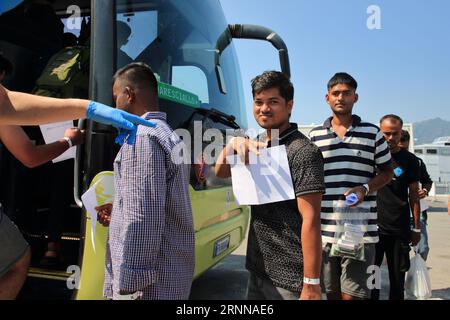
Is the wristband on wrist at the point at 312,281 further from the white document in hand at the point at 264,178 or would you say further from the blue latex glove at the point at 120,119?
the blue latex glove at the point at 120,119

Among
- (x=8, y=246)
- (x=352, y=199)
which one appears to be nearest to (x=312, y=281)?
(x=352, y=199)

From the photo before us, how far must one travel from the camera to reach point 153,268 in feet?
4.49

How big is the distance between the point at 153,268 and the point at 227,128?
1798mm

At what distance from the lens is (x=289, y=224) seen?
62.3 inches

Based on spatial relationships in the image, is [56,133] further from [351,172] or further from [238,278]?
[238,278]

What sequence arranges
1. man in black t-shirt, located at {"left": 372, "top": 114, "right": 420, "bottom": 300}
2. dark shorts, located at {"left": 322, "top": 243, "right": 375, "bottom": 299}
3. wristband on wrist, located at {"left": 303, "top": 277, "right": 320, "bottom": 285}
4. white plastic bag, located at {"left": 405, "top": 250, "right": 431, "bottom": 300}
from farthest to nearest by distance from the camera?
white plastic bag, located at {"left": 405, "top": 250, "right": 431, "bottom": 300} < man in black t-shirt, located at {"left": 372, "top": 114, "right": 420, "bottom": 300} < dark shorts, located at {"left": 322, "top": 243, "right": 375, "bottom": 299} < wristband on wrist, located at {"left": 303, "top": 277, "right": 320, "bottom": 285}

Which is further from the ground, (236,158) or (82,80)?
(82,80)

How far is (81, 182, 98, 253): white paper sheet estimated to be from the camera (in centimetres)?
175

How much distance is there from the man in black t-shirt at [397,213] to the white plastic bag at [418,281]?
350 millimetres

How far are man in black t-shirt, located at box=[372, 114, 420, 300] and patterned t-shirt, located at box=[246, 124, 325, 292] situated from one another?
1.82 meters

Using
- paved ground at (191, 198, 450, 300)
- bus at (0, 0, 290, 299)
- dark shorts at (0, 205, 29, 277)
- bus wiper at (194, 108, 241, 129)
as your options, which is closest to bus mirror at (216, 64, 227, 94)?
bus at (0, 0, 290, 299)

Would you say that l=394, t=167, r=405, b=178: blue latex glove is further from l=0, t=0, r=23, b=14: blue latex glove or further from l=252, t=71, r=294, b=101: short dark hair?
l=0, t=0, r=23, b=14: blue latex glove
